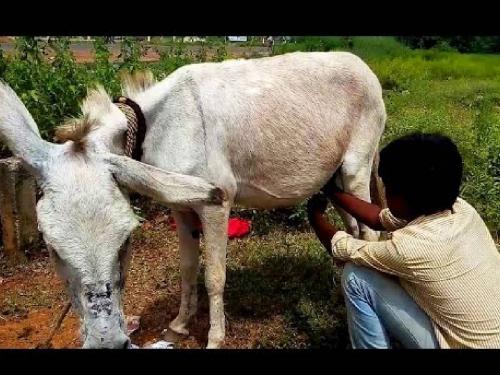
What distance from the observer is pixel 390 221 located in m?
3.24

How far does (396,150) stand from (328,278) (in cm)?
239

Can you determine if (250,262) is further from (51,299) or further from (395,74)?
(395,74)

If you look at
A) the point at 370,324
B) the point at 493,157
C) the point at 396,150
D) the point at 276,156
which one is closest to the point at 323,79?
the point at 276,156

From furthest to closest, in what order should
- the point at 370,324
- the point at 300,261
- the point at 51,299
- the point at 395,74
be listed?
the point at 395,74, the point at 300,261, the point at 51,299, the point at 370,324

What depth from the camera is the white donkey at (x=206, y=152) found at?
2729 mm

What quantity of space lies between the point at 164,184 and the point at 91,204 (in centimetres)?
34

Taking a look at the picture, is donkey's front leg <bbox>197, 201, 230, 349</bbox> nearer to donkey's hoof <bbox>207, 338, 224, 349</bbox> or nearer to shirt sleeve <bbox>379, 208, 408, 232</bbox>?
donkey's hoof <bbox>207, 338, 224, 349</bbox>

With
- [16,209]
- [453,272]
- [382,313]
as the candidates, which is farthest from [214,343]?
[16,209]

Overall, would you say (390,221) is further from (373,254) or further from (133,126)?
(133,126)

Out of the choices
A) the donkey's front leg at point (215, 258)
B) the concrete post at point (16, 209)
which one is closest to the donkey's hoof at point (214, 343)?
the donkey's front leg at point (215, 258)

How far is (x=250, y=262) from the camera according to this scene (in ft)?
18.1

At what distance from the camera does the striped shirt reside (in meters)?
2.83

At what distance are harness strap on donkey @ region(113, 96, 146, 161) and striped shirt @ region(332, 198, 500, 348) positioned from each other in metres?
1.58

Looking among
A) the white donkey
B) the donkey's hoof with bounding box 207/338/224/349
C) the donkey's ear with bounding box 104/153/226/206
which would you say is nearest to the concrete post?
the white donkey
